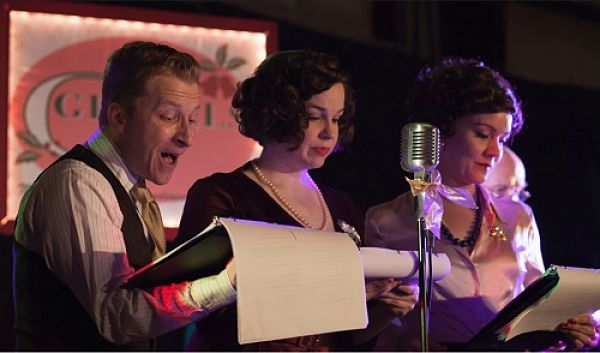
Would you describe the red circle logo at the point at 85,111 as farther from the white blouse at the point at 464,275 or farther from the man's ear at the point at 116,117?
the man's ear at the point at 116,117

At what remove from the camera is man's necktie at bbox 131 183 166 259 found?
2519mm

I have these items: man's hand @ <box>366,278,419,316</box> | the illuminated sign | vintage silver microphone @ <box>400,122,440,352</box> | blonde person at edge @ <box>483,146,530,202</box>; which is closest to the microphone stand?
vintage silver microphone @ <box>400,122,440,352</box>

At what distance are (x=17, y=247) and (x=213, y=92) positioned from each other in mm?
1942

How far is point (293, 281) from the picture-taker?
2080mm

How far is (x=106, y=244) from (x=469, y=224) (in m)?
1.52

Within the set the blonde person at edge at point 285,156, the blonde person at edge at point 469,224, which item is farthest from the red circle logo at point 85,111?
the blonde person at edge at point 285,156

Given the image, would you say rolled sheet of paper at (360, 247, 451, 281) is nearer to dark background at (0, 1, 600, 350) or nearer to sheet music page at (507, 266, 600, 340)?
sheet music page at (507, 266, 600, 340)

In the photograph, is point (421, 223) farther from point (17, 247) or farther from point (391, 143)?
point (391, 143)

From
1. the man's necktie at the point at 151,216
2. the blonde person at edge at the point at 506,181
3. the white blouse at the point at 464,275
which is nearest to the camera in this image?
the man's necktie at the point at 151,216

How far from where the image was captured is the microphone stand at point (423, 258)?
7.69 feet

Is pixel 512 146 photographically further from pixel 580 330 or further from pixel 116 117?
pixel 116 117

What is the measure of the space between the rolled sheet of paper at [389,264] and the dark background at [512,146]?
5.40 ft

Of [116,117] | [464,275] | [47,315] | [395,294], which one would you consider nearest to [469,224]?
[464,275]

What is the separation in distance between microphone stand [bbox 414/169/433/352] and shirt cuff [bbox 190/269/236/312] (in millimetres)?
495
